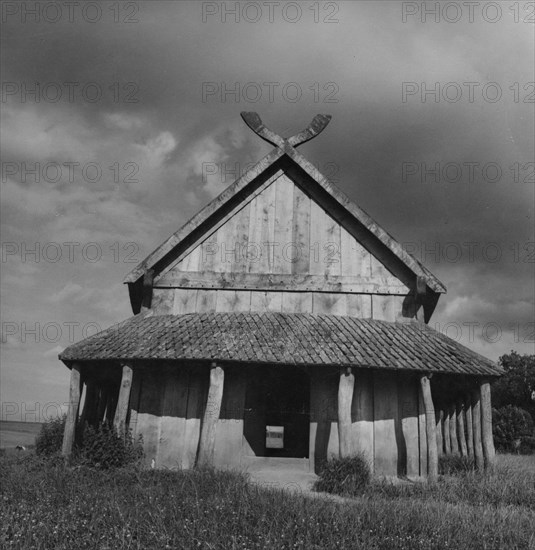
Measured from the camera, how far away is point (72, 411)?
41.4ft

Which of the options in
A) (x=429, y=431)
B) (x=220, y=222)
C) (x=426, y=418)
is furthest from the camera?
(x=220, y=222)

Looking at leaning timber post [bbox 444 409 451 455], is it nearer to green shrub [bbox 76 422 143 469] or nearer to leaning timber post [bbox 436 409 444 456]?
leaning timber post [bbox 436 409 444 456]

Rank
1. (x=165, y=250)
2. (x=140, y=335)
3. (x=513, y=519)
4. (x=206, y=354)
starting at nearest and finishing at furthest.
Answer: (x=513, y=519) < (x=206, y=354) < (x=140, y=335) < (x=165, y=250)

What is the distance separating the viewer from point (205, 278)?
14.3 meters

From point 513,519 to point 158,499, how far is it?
199 inches

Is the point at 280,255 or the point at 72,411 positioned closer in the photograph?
the point at 72,411

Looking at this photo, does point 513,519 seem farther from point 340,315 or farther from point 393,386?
point 340,315

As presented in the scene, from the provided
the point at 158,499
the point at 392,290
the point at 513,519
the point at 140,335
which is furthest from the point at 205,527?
the point at 392,290

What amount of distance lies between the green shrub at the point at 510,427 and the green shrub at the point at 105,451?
94.3 ft

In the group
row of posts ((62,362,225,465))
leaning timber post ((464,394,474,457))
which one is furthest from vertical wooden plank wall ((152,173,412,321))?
leaning timber post ((464,394,474,457))

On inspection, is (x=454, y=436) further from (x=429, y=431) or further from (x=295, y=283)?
(x=295, y=283)

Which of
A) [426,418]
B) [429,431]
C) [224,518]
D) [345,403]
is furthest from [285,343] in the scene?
[224,518]

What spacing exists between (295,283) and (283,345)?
244 cm

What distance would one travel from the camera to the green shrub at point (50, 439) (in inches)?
532
